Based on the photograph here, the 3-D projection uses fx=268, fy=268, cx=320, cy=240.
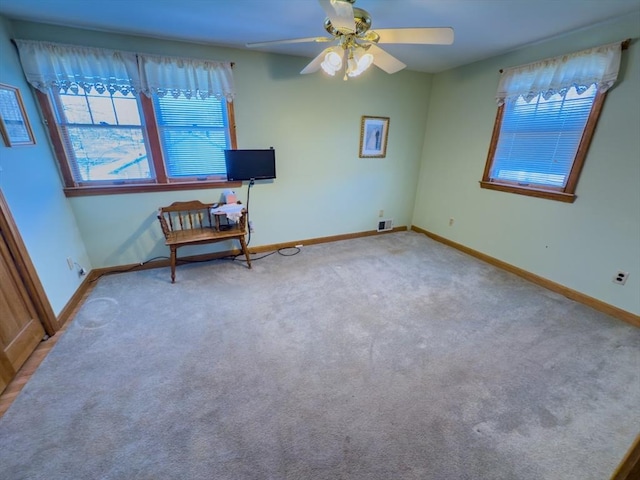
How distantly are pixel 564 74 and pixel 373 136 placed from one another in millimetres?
2031

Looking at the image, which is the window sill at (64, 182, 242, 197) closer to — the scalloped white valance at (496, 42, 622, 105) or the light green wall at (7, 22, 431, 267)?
the light green wall at (7, 22, 431, 267)

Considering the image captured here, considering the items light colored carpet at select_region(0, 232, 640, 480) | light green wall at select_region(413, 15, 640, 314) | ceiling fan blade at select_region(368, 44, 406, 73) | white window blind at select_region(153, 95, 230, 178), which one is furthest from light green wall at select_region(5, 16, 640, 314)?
ceiling fan blade at select_region(368, 44, 406, 73)

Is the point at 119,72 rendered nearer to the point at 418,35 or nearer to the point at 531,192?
the point at 418,35

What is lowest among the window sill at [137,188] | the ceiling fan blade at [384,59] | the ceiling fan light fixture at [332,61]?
the window sill at [137,188]

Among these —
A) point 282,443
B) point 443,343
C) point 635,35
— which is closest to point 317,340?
point 282,443

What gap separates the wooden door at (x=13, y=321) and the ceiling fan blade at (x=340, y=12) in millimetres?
2485

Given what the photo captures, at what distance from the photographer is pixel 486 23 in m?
2.24

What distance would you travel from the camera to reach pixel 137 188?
2855mm

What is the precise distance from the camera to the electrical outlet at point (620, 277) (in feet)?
7.71

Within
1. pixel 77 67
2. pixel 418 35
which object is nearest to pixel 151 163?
pixel 77 67

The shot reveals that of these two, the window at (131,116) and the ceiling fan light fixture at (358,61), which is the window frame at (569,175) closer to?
the ceiling fan light fixture at (358,61)

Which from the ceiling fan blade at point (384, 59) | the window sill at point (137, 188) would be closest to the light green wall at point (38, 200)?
the window sill at point (137, 188)

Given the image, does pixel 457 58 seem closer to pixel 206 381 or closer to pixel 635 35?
pixel 635 35

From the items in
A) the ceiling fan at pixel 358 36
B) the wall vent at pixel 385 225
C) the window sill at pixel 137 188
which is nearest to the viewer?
the ceiling fan at pixel 358 36
